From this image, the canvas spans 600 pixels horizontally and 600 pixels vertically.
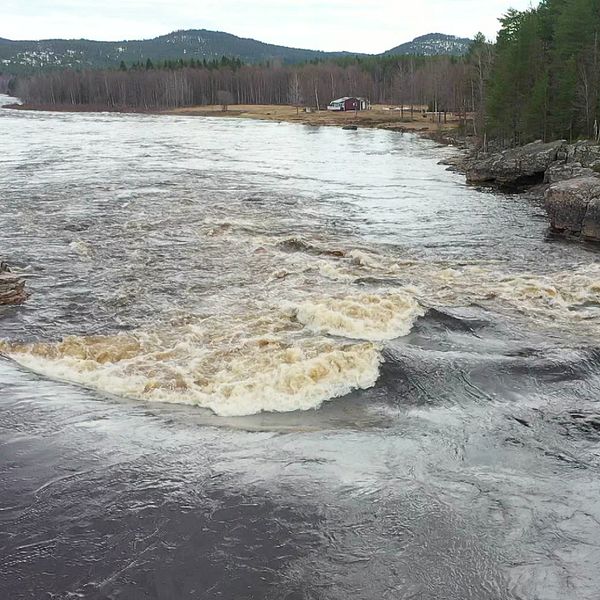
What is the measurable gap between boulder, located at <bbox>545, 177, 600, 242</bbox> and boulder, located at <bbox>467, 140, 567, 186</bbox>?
10976mm

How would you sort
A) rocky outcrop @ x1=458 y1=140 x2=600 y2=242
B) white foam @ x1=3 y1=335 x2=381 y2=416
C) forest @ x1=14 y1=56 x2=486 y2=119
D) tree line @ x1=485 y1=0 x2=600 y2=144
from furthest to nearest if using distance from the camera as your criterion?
forest @ x1=14 y1=56 x2=486 y2=119 < tree line @ x1=485 y1=0 x2=600 y2=144 < rocky outcrop @ x1=458 y1=140 x2=600 y2=242 < white foam @ x1=3 y1=335 x2=381 y2=416

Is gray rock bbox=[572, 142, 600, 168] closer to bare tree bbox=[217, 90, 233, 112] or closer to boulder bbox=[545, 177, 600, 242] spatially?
boulder bbox=[545, 177, 600, 242]

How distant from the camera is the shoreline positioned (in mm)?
86375

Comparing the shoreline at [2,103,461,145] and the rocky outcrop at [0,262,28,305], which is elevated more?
the shoreline at [2,103,461,145]

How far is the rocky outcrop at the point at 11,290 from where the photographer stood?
15594mm

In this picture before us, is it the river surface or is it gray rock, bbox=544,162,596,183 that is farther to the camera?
gray rock, bbox=544,162,596,183

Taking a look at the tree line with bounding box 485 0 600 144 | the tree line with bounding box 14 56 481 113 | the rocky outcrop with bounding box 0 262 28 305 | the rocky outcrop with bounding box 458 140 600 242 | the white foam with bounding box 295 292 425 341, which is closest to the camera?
the white foam with bounding box 295 292 425 341

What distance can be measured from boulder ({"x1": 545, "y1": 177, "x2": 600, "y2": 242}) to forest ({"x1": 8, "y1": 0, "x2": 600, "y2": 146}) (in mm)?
19683

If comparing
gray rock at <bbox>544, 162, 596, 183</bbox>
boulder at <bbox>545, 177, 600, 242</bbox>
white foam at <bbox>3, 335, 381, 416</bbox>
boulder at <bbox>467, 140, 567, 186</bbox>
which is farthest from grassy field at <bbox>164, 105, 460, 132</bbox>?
white foam at <bbox>3, 335, 381, 416</bbox>

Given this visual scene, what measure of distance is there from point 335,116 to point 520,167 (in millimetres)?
80915

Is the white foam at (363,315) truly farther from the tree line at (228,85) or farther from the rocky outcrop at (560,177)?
the tree line at (228,85)

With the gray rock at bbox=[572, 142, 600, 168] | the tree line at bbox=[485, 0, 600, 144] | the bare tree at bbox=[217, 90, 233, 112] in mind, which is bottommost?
the gray rock at bbox=[572, 142, 600, 168]

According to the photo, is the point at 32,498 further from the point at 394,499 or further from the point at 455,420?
the point at 455,420

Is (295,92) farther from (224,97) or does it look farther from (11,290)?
(11,290)
